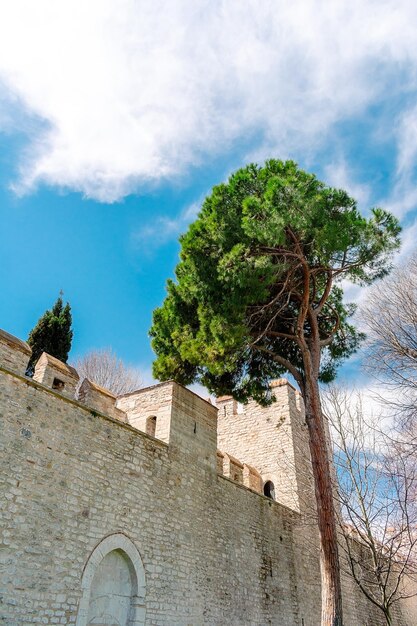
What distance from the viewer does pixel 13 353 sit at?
7.05 m

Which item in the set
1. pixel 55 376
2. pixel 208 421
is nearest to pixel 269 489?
pixel 208 421

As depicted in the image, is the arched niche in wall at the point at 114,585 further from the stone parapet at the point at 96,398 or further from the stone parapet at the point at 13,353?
the stone parapet at the point at 13,353

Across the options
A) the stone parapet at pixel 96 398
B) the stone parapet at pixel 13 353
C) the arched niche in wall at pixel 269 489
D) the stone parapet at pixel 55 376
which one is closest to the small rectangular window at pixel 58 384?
the stone parapet at pixel 55 376

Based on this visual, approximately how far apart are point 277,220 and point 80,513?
5.96 meters

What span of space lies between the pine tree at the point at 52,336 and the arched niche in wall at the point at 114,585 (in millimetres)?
7466

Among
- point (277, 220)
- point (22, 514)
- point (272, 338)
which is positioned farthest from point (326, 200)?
point (22, 514)

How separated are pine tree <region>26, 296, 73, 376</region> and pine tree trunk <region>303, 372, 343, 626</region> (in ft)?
26.4

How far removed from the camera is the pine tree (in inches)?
536

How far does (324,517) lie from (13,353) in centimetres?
609

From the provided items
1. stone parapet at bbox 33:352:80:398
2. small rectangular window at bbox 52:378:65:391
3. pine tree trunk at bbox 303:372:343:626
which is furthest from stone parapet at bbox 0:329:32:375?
pine tree trunk at bbox 303:372:343:626

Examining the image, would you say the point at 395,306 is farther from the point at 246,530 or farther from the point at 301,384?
the point at 246,530

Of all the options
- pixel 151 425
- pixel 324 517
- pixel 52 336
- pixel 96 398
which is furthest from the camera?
pixel 52 336

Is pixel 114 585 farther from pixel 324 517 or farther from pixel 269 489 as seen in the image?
pixel 269 489

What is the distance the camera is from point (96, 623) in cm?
664
